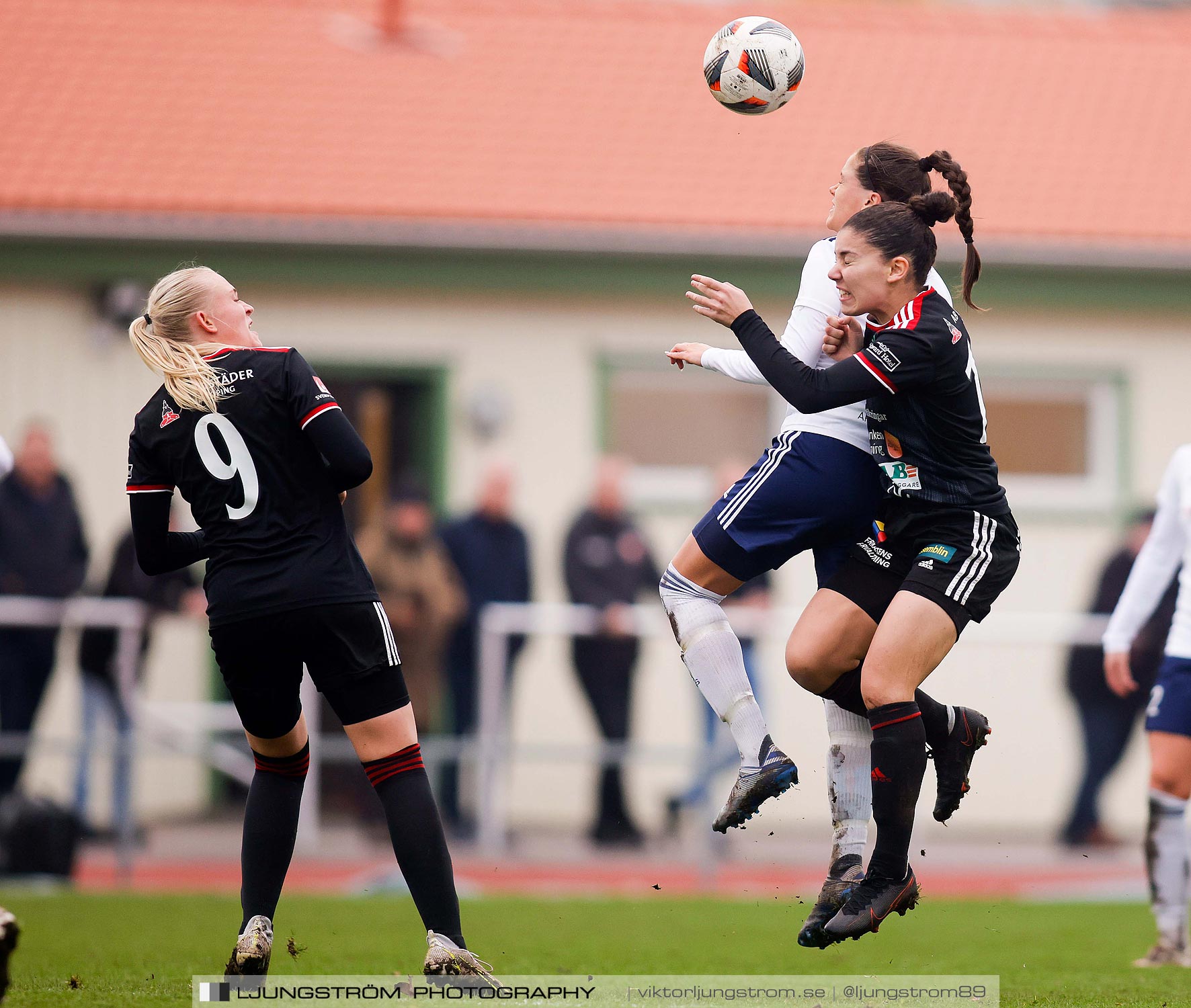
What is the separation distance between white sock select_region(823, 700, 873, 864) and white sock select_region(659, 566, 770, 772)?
287 millimetres

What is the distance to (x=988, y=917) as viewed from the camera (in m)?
9.35

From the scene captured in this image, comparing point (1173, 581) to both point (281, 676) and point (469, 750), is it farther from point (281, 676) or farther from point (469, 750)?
point (281, 676)

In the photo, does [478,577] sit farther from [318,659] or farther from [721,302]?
[721,302]

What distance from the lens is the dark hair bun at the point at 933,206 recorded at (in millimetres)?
5336

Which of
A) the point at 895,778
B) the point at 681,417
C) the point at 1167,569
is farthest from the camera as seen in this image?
the point at 681,417

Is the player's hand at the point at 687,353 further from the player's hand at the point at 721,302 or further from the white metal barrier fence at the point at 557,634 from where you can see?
the white metal barrier fence at the point at 557,634

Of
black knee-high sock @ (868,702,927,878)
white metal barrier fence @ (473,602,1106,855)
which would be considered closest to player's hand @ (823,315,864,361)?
black knee-high sock @ (868,702,927,878)

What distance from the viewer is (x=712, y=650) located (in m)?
5.61

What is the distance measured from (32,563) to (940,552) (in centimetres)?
760

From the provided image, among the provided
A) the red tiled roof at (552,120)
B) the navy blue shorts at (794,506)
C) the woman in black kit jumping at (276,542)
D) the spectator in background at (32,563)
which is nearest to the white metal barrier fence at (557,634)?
the spectator in background at (32,563)

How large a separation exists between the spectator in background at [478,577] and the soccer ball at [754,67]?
241 inches

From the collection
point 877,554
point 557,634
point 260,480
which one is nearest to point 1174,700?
point 877,554

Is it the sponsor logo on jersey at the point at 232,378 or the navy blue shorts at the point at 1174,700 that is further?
the navy blue shorts at the point at 1174,700

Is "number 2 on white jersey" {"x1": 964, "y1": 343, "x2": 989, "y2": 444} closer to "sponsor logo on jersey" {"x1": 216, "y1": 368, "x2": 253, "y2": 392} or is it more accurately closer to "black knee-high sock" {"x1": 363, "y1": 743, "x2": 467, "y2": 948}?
"black knee-high sock" {"x1": 363, "y1": 743, "x2": 467, "y2": 948}
